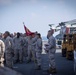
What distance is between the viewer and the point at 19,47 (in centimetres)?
2028

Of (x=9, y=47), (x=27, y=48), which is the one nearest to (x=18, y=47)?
(x=27, y=48)

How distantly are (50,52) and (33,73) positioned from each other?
4.01 feet

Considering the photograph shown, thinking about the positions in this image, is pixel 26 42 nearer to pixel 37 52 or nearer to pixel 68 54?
pixel 68 54

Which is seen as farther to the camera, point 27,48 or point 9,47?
point 27,48

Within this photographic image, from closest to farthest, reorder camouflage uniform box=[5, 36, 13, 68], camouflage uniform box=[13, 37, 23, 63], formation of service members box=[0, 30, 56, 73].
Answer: camouflage uniform box=[5, 36, 13, 68], formation of service members box=[0, 30, 56, 73], camouflage uniform box=[13, 37, 23, 63]

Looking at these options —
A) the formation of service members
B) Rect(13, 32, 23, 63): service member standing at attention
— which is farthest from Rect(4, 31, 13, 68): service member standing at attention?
Rect(13, 32, 23, 63): service member standing at attention

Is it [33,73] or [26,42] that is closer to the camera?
[33,73]

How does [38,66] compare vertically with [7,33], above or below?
below

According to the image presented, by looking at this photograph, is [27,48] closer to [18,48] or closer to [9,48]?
[18,48]

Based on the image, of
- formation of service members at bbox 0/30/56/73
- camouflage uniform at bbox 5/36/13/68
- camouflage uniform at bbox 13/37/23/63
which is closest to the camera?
camouflage uniform at bbox 5/36/13/68

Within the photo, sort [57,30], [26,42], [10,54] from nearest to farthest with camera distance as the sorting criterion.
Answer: [10,54]
[26,42]
[57,30]

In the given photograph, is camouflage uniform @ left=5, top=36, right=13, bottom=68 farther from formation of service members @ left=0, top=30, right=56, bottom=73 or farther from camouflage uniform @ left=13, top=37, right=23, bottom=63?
camouflage uniform @ left=13, top=37, right=23, bottom=63

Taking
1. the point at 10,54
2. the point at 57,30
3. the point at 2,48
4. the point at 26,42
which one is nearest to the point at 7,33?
the point at 10,54

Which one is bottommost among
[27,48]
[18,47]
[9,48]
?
[27,48]
